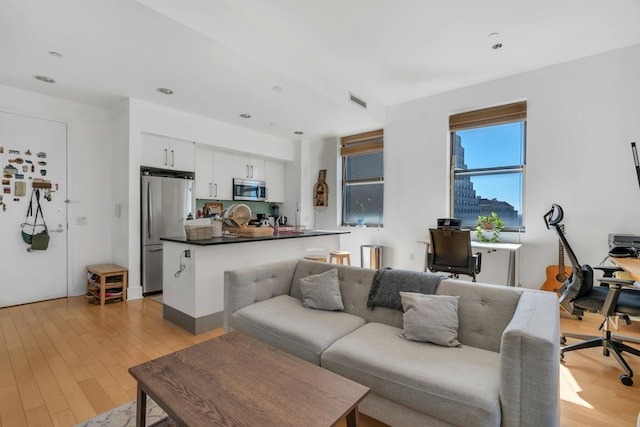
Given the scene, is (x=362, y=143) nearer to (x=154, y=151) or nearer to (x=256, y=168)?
(x=256, y=168)

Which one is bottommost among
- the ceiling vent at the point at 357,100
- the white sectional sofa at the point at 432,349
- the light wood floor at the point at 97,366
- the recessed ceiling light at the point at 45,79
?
the light wood floor at the point at 97,366

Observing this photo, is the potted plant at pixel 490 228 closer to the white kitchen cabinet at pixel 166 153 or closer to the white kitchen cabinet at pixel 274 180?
the white kitchen cabinet at pixel 274 180

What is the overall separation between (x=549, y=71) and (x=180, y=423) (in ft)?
16.6

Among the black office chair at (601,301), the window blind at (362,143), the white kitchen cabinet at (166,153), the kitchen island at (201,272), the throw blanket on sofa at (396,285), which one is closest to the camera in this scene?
the throw blanket on sofa at (396,285)

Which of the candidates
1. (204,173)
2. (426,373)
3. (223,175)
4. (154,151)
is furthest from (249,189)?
(426,373)

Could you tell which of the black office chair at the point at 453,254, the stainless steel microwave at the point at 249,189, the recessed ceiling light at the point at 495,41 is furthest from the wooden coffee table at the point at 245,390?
the stainless steel microwave at the point at 249,189

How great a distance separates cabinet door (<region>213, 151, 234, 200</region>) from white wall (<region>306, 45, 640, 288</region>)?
335 cm

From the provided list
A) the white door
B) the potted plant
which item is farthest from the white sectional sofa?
the white door

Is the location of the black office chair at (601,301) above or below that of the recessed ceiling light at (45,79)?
below

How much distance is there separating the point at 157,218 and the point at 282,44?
2.91 m

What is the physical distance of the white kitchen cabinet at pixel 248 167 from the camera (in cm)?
554

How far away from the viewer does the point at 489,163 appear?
14.2 ft

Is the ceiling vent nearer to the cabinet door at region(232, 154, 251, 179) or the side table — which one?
the cabinet door at region(232, 154, 251, 179)

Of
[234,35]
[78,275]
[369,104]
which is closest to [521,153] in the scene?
[369,104]
